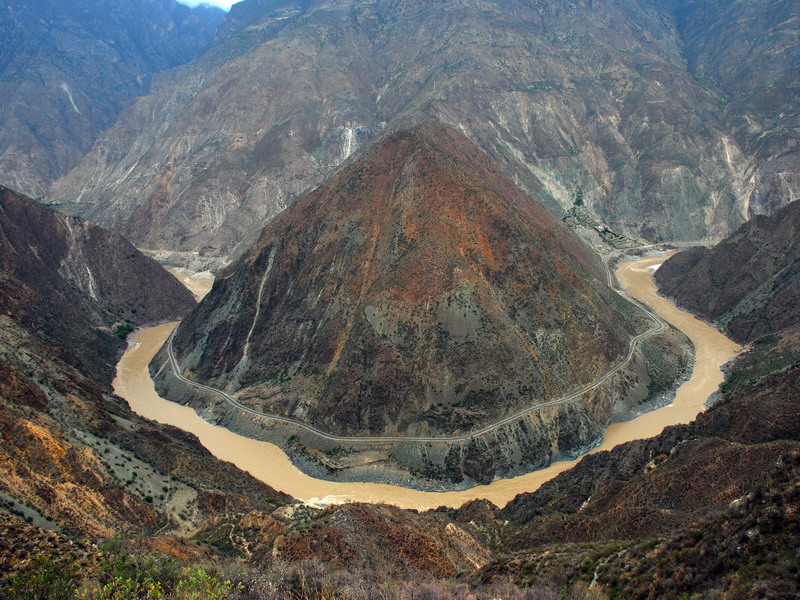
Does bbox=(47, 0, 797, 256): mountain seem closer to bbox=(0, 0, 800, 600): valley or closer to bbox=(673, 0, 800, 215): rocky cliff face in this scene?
bbox=(673, 0, 800, 215): rocky cliff face

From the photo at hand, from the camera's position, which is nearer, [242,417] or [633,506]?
[633,506]

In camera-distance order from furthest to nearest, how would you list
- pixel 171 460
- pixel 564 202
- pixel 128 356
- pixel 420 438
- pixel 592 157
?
pixel 592 157 → pixel 564 202 → pixel 128 356 → pixel 420 438 → pixel 171 460

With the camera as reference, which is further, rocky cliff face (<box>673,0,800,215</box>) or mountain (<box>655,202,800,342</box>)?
rocky cliff face (<box>673,0,800,215</box>)

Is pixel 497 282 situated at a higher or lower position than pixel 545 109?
lower

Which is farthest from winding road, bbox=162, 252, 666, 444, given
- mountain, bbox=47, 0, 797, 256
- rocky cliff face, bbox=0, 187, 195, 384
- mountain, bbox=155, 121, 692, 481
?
mountain, bbox=47, 0, 797, 256

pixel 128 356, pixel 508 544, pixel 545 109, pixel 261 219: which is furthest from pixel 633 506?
pixel 545 109

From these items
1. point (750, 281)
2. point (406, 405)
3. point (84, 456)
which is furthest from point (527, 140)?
point (84, 456)

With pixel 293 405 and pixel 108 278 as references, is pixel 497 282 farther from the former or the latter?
pixel 108 278
